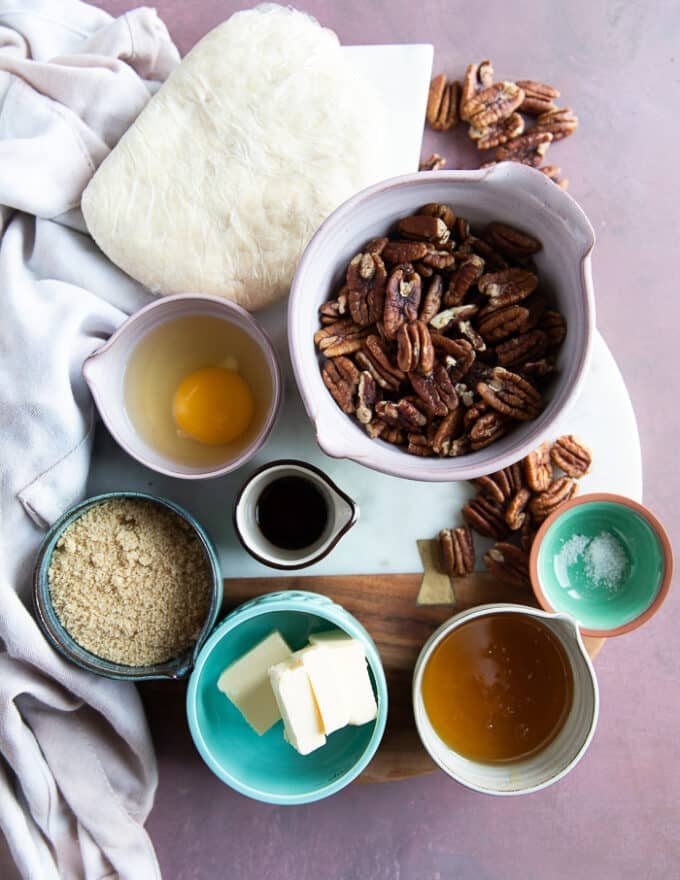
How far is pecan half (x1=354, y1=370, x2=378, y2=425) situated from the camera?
94 centimetres

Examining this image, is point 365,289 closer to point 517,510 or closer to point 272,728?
point 517,510

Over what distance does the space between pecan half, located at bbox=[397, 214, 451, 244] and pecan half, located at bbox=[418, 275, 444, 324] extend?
5 cm

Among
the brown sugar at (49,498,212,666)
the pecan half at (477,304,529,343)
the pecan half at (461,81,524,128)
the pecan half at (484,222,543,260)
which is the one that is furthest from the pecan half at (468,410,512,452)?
the pecan half at (461,81,524,128)

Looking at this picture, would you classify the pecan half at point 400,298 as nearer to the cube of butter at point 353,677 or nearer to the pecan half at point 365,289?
the pecan half at point 365,289

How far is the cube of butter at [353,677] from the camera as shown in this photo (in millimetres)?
978

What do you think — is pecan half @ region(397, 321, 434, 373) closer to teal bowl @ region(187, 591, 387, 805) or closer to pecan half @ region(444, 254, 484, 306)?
pecan half @ region(444, 254, 484, 306)

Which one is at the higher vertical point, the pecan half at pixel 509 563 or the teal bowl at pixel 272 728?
the pecan half at pixel 509 563

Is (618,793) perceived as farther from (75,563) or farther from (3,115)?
(3,115)

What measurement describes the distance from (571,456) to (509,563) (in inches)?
7.3

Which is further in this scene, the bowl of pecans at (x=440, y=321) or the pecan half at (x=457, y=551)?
the pecan half at (x=457, y=551)

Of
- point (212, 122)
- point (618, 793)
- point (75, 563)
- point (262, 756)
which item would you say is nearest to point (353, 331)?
point (212, 122)

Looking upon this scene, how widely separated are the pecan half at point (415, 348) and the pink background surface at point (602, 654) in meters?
0.46

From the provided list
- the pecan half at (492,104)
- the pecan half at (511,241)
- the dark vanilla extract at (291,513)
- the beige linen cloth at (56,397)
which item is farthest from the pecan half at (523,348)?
the beige linen cloth at (56,397)

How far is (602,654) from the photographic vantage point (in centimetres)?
125
